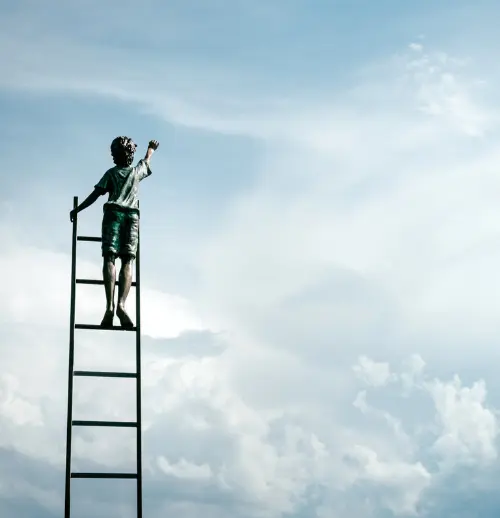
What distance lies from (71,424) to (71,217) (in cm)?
345

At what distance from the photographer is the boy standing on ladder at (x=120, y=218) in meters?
15.6

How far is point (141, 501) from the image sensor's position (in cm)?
1444

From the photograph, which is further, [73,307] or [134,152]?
[134,152]

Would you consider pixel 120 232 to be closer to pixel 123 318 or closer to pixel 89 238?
pixel 89 238

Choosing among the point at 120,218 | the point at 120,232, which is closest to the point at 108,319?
the point at 120,232

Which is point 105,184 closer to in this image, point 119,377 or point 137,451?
point 119,377

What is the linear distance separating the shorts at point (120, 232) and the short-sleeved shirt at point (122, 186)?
10 cm

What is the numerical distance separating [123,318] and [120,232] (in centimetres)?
142

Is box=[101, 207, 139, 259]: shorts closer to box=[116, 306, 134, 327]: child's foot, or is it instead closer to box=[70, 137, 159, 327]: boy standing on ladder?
box=[70, 137, 159, 327]: boy standing on ladder

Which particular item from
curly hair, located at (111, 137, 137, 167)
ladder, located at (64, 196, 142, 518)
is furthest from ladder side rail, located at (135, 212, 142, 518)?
curly hair, located at (111, 137, 137, 167)

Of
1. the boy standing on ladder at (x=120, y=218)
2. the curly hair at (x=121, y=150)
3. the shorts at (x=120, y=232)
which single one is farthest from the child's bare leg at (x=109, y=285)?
the curly hair at (x=121, y=150)

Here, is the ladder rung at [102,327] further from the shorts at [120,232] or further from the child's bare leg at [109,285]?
the shorts at [120,232]

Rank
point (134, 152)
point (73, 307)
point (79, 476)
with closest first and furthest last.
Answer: point (79, 476) → point (73, 307) → point (134, 152)

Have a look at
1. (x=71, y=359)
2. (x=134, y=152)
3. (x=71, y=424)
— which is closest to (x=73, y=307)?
(x=71, y=359)
